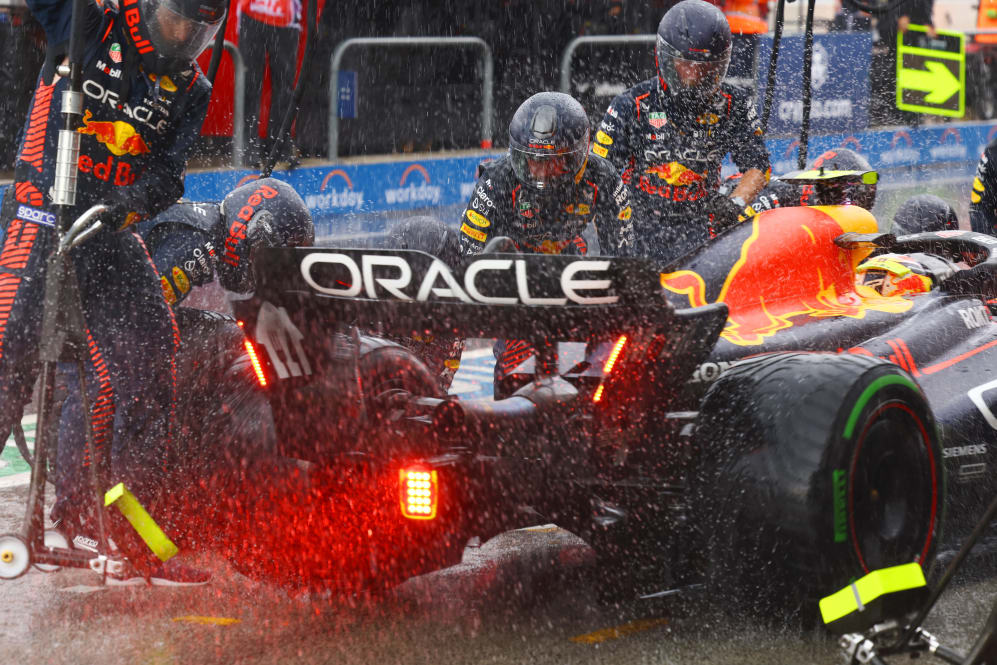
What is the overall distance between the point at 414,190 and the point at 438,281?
24.6ft

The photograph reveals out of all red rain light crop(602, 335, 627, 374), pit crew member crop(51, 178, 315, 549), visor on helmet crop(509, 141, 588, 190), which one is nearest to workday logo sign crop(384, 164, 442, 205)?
pit crew member crop(51, 178, 315, 549)

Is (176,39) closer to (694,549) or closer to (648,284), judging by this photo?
(648,284)

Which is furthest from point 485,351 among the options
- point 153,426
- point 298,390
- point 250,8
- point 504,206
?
point 298,390

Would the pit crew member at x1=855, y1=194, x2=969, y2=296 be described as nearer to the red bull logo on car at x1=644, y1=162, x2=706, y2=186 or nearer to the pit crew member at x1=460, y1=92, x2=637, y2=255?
the red bull logo on car at x1=644, y1=162, x2=706, y2=186

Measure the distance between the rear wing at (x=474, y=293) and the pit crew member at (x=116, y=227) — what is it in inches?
39.5

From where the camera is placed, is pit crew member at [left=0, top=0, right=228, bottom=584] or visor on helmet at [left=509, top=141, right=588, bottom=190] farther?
visor on helmet at [left=509, top=141, right=588, bottom=190]

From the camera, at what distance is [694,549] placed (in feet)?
14.4

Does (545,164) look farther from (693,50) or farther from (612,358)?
(612,358)

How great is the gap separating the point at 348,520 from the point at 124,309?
128 cm

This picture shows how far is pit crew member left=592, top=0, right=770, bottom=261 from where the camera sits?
253 inches

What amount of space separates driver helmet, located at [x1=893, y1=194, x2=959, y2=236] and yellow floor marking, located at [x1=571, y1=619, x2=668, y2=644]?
3749mm

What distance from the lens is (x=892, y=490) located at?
4363 millimetres

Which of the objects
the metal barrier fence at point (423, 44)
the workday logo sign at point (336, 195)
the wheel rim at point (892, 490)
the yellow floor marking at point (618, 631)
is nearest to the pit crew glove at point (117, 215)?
the yellow floor marking at point (618, 631)

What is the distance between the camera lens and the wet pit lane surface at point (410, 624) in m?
4.27
